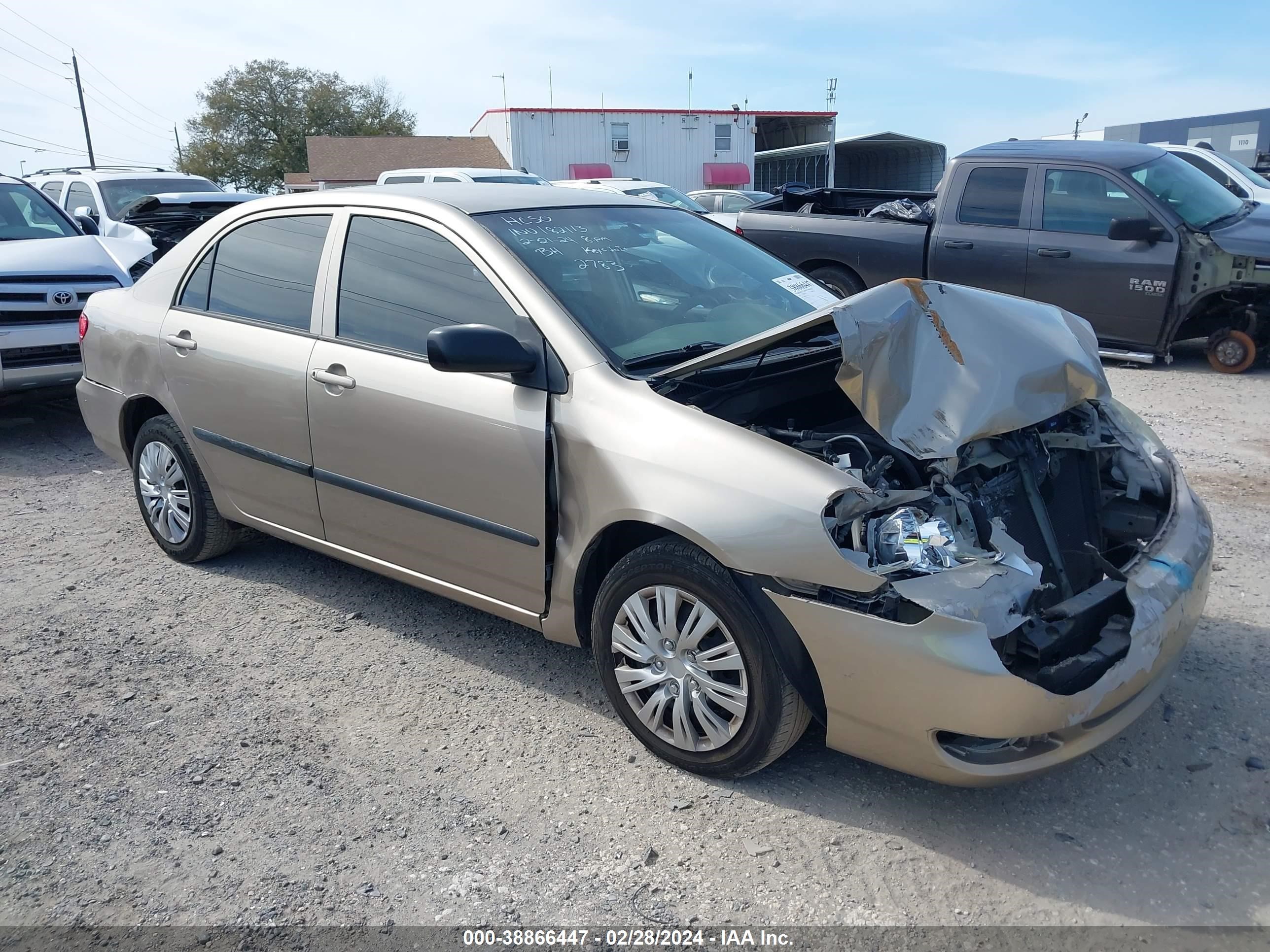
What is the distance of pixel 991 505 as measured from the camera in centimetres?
303

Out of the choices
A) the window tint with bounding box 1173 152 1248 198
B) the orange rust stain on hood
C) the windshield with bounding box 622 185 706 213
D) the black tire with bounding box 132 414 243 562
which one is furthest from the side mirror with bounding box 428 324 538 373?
the windshield with bounding box 622 185 706 213

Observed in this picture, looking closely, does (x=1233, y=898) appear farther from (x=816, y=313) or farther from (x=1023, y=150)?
(x=1023, y=150)

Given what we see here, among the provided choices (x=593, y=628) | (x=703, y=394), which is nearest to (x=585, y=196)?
(x=703, y=394)

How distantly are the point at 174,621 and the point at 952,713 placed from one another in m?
3.31

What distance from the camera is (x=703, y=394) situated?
3182 mm

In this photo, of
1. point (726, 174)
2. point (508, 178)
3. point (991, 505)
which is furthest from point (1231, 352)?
point (726, 174)

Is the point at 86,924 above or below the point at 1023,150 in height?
below

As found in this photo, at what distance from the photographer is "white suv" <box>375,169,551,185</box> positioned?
13945 millimetres

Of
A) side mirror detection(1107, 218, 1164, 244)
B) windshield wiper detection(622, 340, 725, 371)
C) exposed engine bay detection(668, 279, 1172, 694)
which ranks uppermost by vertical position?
side mirror detection(1107, 218, 1164, 244)

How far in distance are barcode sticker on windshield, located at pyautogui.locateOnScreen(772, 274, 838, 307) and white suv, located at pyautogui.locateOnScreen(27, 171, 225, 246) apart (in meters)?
9.75

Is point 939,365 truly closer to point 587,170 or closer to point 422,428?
point 422,428

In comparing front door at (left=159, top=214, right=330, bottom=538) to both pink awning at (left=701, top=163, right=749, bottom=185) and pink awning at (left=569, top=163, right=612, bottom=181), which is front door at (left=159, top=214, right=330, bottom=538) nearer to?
pink awning at (left=569, top=163, right=612, bottom=181)

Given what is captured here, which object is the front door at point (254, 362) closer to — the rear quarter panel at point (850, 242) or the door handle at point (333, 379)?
the door handle at point (333, 379)

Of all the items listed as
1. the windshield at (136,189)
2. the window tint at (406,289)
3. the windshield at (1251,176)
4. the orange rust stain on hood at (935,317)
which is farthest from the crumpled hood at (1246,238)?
the windshield at (136,189)
